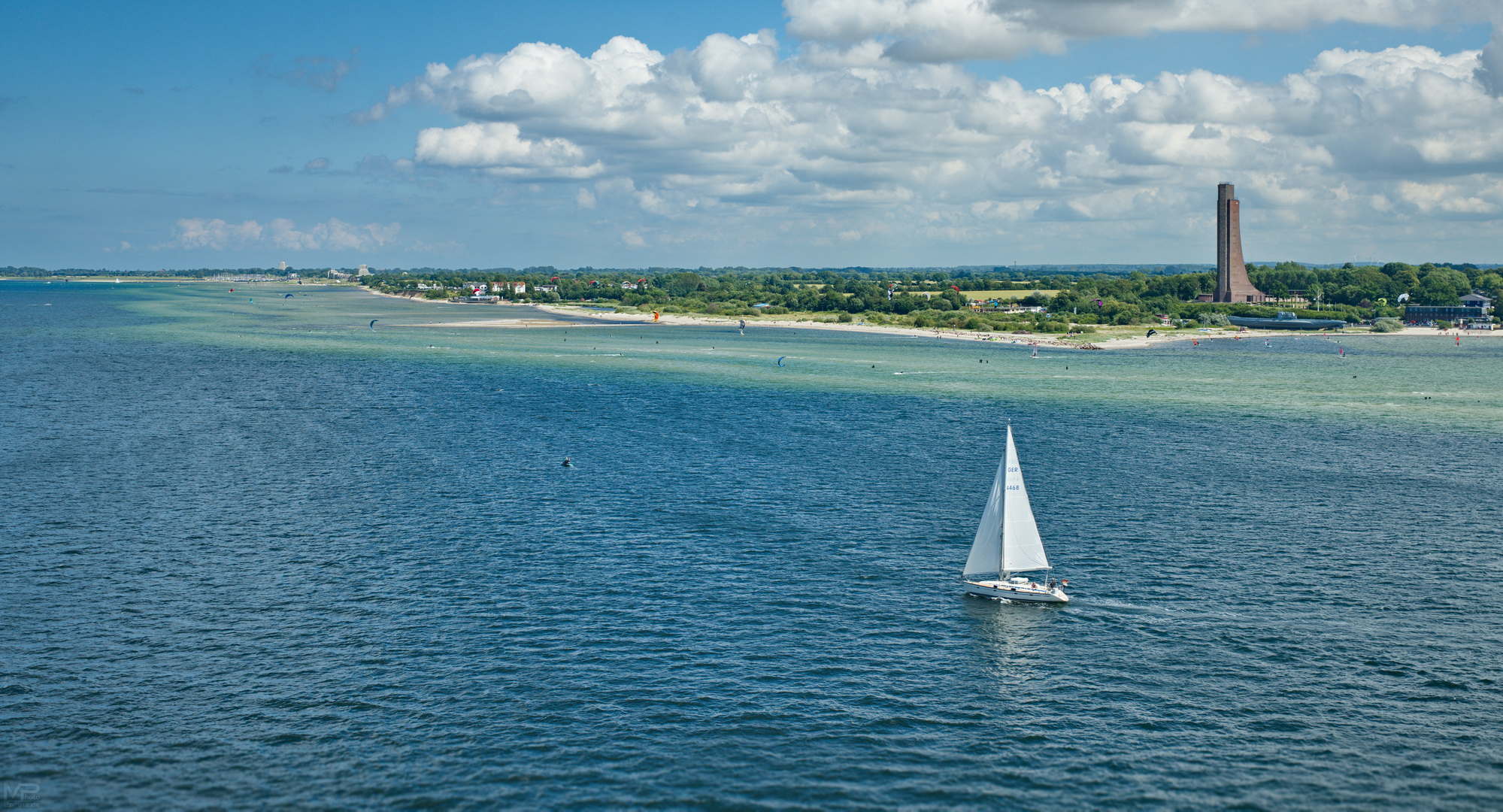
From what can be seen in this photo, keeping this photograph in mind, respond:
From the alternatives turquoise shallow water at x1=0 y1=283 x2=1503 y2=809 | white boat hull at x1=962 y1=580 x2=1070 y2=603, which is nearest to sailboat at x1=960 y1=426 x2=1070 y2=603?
white boat hull at x1=962 y1=580 x2=1070 y2=603

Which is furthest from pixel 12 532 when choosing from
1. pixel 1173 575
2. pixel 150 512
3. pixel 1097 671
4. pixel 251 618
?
pixel 1173 575

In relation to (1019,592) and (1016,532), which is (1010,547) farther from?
(1019,592)

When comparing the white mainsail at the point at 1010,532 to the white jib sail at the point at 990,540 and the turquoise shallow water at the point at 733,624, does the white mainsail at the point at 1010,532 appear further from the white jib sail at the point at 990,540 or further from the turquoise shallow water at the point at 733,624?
the turquoise shallow water at the point at 733,624

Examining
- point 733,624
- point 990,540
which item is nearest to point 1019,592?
point 990,540

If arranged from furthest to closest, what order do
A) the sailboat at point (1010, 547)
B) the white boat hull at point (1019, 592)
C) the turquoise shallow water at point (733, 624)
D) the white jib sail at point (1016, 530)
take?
the white jib sail at point (1016, 530) → the sailboat at point (1010, 547) → the white boat hull at point (1019, 592) → the turquoise shallow water at point (733, 624)

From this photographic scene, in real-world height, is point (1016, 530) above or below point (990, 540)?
above

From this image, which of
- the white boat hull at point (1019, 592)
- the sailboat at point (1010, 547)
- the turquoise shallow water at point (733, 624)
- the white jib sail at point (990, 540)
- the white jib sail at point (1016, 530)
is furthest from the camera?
the white jib sail at point (990, 540)

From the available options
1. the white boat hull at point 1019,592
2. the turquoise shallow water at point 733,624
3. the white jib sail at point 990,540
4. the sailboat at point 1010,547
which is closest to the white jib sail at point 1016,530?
the sailboat at point 1010,547
